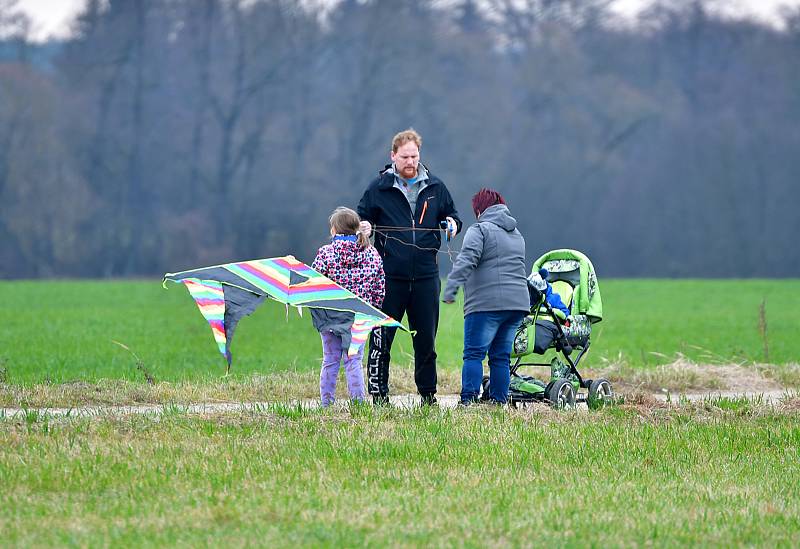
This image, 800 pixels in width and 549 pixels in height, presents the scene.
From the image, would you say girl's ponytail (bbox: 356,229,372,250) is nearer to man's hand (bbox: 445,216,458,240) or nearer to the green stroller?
man's hand (bbox: 445,216,458,240)

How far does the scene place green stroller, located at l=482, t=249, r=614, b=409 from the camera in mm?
9883

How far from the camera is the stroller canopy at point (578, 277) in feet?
33.6

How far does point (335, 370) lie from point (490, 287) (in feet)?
4.35

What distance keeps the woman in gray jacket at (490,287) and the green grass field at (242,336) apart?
11.5 feet

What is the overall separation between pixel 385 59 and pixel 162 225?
40.8ft

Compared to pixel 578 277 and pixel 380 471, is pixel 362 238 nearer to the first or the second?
pixel 578 277

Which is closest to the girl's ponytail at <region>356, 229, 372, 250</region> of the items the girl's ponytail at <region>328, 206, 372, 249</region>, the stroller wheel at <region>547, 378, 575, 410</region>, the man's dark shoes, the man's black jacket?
the girl's ponytail at <region>328, 206, 372, 249</region>

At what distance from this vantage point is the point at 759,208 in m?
61.9

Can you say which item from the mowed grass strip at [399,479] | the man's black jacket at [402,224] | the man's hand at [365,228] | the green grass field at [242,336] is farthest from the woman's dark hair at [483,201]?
the green grass field at [242,336]

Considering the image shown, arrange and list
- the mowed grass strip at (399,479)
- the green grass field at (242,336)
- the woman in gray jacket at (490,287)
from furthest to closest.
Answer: the green grass field at (242,336) → the woman in gray jacket at (490,287) → the mowed grass strip at (399,479)

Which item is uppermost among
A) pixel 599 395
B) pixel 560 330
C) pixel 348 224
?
pixel 348 224

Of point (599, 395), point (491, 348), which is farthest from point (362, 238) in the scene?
point (599, 395)

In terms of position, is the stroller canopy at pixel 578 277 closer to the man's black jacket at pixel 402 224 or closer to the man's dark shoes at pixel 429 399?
the man's black jacket at pixel 402 224

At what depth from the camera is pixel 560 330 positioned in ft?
32.8
